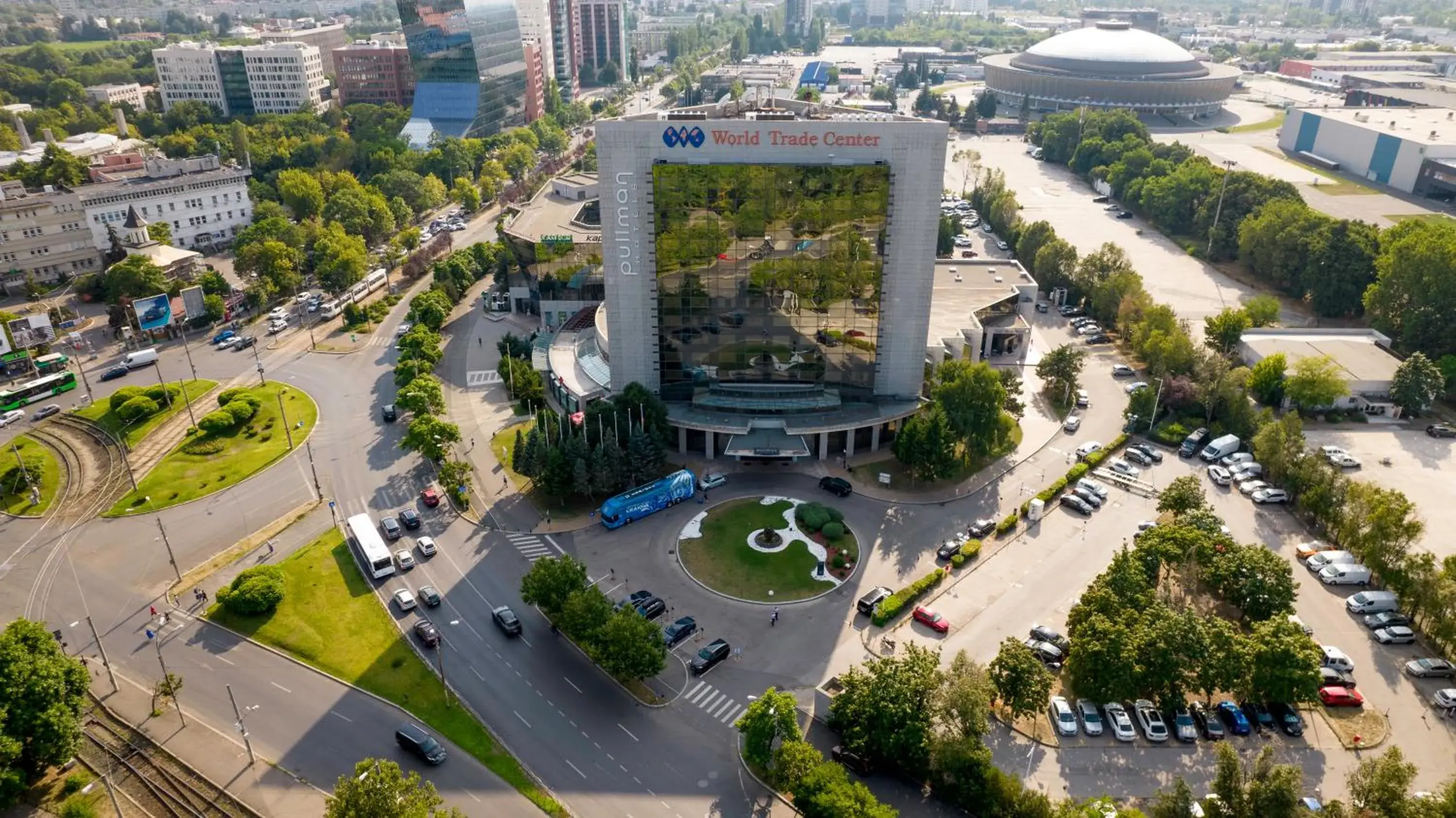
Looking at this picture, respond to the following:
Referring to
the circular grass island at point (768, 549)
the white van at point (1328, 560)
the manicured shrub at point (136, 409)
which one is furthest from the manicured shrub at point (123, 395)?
the white van at point (1328, 560)

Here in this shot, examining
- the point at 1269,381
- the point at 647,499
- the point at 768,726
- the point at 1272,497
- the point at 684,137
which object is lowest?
the point at 1272,497

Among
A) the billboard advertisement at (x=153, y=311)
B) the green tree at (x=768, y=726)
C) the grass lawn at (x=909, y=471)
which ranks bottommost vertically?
the grass lawn at (x=909, y=471)

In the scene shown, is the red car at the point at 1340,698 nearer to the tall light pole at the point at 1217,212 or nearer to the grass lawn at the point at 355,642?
the grass lawn at the point at 355,642

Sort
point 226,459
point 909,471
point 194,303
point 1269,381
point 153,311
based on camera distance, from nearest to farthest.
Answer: point 909,471
point 226,459
point 1269,381
point 153,311
point 194,303

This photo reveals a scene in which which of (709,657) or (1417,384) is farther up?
(1417,384)

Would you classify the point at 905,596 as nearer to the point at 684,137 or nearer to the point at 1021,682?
the point at 1021,682

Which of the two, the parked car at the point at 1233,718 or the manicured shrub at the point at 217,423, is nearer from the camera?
the parked car at the point at 1233,718

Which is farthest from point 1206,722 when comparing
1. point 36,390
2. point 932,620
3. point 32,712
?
point 36,390
